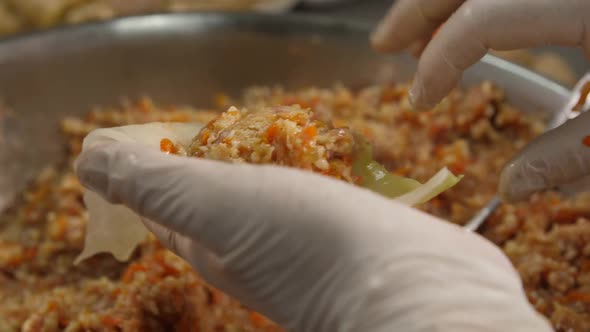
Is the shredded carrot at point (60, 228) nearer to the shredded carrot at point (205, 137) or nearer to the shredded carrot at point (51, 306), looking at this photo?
the shredded carrot at point (51, 306)

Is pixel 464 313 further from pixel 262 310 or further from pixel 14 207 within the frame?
pixel 14 207

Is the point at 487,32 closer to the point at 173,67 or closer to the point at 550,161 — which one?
the point at 550,161

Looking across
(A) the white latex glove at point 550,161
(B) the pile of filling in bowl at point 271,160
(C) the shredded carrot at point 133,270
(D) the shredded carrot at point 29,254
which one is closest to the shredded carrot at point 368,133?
(B) the pile of filling in bowl at point 271,160

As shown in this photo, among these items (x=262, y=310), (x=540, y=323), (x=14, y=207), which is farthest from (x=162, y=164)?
(x=14, y=207)

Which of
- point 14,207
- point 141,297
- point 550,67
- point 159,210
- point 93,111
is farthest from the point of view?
point 550,67

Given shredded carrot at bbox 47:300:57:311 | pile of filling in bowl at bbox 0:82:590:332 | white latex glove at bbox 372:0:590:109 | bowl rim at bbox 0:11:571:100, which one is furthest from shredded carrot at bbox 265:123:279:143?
bowl rim at bbox 0:11:571:100

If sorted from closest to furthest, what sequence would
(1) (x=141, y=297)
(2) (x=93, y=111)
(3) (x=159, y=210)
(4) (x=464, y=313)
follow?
(4) (x=464, y=313), (3) (x=159, y=210), (1) (x=141, y=297), (2) (x=93, y=111)
